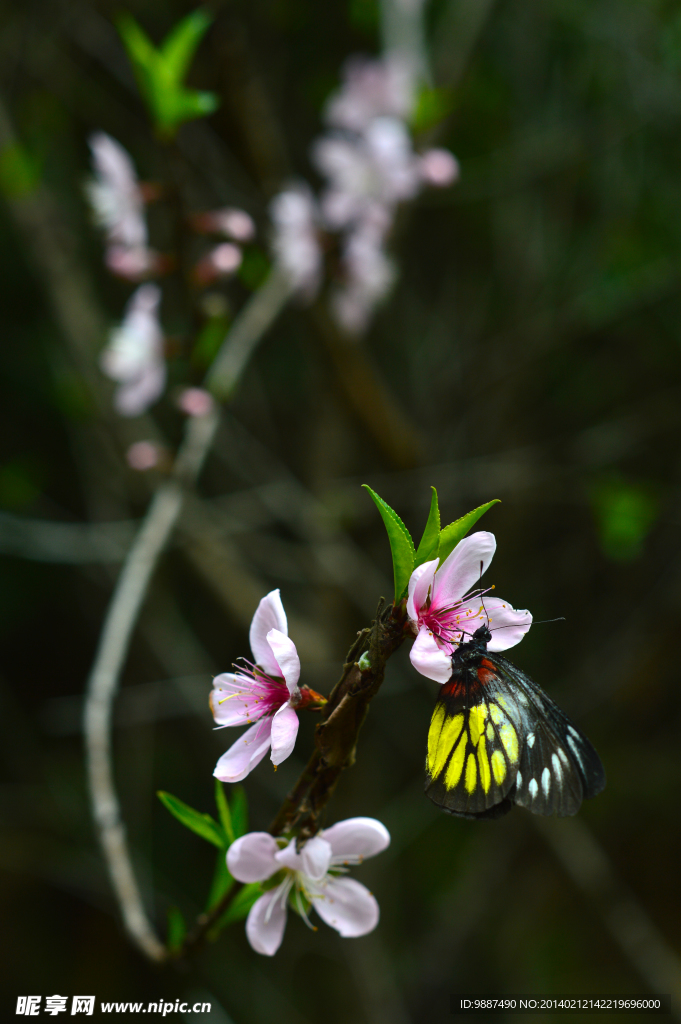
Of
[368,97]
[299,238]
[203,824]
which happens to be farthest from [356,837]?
[368,97]

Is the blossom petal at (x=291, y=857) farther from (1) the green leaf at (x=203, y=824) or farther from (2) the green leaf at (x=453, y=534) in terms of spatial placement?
(2) the green leaf at (x=453, y=534)

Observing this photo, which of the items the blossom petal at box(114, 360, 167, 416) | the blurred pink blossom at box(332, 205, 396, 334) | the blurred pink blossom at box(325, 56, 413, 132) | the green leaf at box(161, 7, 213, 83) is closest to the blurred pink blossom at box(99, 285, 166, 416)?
the blossom petal at box(114, 360, 167, 416)

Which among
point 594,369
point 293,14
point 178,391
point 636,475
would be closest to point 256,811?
point 178,391

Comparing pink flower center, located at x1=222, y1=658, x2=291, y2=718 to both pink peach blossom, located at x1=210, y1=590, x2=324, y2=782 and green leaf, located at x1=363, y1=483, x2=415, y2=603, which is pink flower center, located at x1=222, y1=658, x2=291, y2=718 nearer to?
pink peach blossom, located at x1=210, y1=590, x2=324, y2=782

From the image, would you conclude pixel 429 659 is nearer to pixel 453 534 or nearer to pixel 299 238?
pixel 453 534

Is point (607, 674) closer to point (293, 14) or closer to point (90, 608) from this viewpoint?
point (90, 608)

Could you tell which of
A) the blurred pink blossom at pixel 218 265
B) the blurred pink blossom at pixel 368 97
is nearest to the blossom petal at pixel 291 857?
the blurred pink blossom at pixel 218 265
